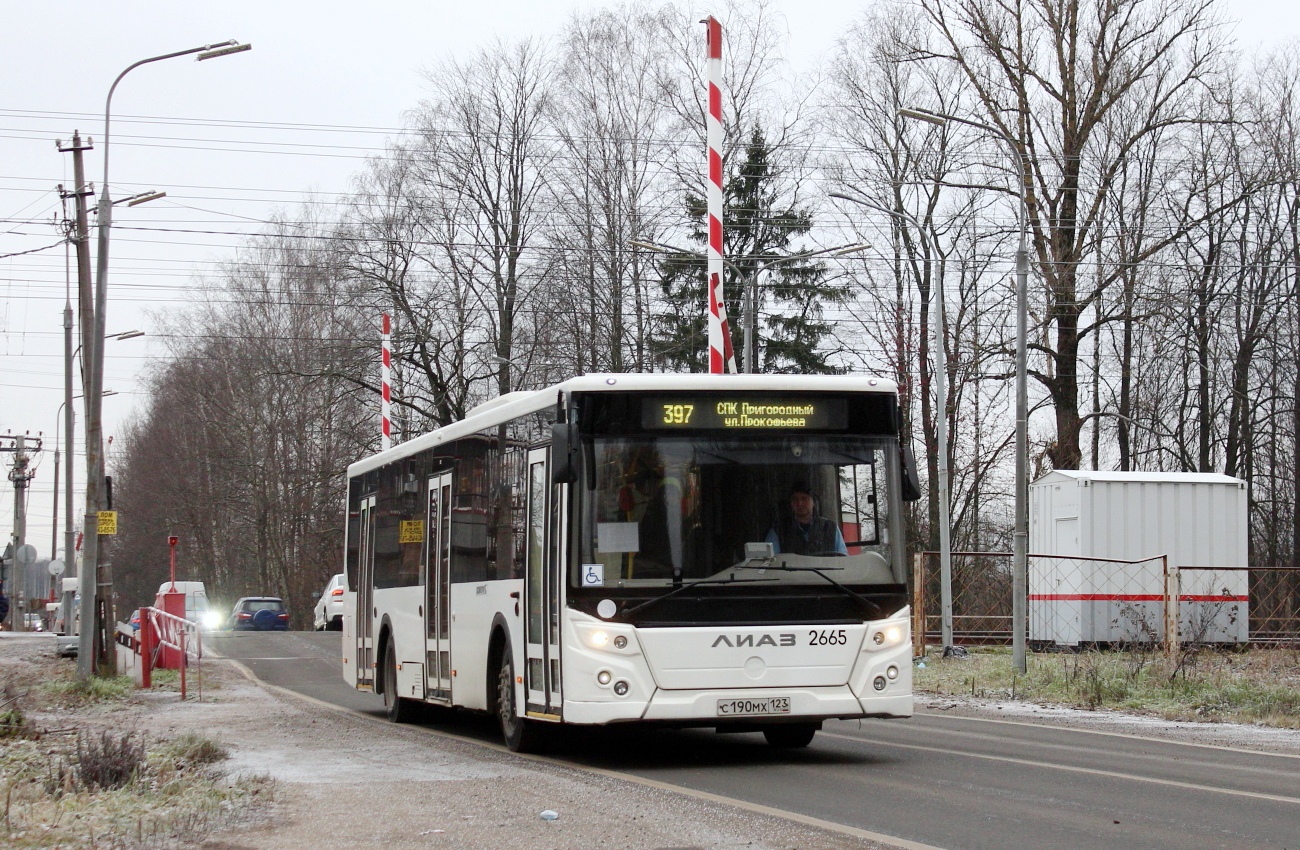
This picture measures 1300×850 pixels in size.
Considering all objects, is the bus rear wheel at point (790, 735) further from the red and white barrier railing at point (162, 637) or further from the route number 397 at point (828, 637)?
the red and white barrier railing at point (162, 637)

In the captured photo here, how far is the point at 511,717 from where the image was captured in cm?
1352

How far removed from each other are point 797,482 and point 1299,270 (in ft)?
114

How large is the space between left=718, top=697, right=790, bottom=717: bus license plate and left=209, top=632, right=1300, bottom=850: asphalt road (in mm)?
414

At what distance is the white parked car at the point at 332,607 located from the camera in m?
47.1

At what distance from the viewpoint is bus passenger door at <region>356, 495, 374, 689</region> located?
18.9 meters

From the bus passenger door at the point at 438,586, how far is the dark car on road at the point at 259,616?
3759 cm

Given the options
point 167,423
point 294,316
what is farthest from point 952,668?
point 167,423

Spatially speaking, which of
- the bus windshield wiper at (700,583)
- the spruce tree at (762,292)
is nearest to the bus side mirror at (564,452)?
the bus windshield wiper at (700,583)

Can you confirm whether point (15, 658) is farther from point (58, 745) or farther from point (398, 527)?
point (58, 745)

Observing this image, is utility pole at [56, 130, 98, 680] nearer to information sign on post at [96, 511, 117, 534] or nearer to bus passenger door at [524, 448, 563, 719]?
information sign on post at [96, 511, 117, 534]

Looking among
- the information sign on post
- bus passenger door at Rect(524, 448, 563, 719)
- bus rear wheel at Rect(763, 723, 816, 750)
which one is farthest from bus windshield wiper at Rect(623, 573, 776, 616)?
the information sign on post

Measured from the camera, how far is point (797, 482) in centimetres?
1209

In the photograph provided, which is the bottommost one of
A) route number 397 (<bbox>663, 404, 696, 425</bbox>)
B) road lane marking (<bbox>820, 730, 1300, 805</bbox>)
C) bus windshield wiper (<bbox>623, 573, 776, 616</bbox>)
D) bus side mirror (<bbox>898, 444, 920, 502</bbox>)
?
road lane marking (<bbox>820, 730, 1300, 805</bbox>)

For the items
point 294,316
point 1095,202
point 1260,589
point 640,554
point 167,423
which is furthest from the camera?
point 167,423
